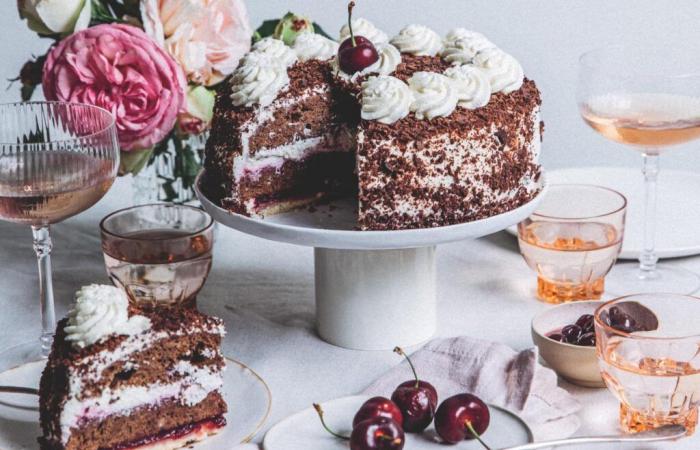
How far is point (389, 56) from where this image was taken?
2.60m

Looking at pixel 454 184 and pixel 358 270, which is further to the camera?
pixel 358 270

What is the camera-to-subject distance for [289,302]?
2850 mm

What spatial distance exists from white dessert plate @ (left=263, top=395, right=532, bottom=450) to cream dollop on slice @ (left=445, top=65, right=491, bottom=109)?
2.30ft

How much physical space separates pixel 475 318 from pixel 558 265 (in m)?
0.25

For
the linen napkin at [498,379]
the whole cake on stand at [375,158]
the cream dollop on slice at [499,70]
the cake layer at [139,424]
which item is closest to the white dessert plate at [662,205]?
the whole cake on stand at [375,158]

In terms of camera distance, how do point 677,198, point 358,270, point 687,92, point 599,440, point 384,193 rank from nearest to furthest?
point 599,440 → point 384,193 → point 358,270 → point 687,92 → point 677,198

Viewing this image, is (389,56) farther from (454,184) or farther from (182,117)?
(182,117)

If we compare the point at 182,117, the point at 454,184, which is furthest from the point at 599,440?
the point at 182,117

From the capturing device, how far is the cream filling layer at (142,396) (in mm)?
2070

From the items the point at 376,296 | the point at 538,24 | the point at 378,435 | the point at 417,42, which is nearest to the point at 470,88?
the point at 417,42

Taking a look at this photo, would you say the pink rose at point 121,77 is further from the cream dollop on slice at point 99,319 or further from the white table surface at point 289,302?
the cream dollop on slice at point 99,319

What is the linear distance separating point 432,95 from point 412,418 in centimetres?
72

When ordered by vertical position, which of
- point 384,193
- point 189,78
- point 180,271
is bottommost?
point 180,271

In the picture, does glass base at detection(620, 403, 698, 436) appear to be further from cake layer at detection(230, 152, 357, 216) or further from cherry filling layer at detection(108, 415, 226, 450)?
cake layer at detection(230, 152, 357, 216)
